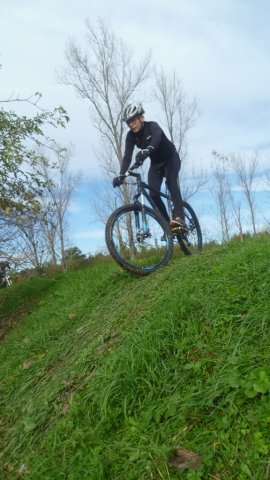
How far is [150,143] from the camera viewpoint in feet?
16.6

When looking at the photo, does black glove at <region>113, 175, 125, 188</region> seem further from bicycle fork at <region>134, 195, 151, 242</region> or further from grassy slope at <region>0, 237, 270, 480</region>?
grassy slope at <region>0, 237, 270, 480</region>

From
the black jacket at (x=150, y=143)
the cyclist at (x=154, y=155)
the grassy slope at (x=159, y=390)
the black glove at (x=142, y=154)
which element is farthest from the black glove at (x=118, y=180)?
the grassy slope at (x=159, y=390)

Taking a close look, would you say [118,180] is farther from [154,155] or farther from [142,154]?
[154,155]

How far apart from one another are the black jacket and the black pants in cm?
9

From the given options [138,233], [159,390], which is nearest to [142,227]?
[138,233]

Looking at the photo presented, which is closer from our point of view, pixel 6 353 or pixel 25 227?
pixel 6 353

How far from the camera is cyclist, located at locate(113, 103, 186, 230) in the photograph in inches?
198

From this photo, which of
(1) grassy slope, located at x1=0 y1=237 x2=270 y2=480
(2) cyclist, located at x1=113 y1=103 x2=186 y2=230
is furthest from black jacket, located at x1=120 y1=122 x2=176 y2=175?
(1) grassy slope, located at x1=0 y1=237 x2=270 y2=480

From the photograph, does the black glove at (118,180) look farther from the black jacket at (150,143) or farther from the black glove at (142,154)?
the black glove at (142,154)

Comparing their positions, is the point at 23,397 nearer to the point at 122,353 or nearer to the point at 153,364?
the point at 122,353

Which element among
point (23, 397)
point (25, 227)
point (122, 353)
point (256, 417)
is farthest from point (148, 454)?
point (25, 227)

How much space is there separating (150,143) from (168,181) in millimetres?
732

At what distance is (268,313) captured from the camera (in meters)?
2.63

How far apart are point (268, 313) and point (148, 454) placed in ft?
3.94
